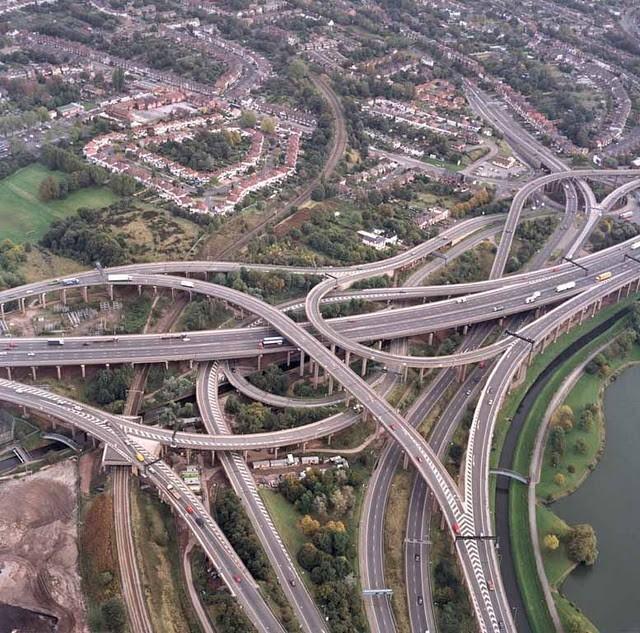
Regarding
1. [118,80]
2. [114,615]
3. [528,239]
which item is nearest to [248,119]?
[118,80]

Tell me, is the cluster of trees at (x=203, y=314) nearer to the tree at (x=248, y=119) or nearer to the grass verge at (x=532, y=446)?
the grass verge at (x=532, y=446)

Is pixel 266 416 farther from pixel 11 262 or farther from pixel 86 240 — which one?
pixel 11 262

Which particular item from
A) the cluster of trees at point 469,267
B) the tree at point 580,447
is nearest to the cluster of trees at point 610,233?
the cluster of trees at point 469,267

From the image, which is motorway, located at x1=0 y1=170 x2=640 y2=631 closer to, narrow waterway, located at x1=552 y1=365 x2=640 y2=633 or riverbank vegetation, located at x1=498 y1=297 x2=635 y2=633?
riverbank vegetation, located at x1=498 y1=297 x2=635 y2=633

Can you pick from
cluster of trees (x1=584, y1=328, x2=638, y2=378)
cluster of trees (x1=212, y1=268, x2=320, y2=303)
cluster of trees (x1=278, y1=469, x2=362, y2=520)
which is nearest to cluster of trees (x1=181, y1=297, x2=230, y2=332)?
cluster of trees (x1=212, y1=268, x2=320, y2=303)

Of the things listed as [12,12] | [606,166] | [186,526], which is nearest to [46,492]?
[186,526]
